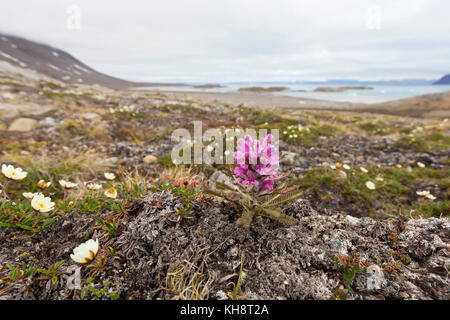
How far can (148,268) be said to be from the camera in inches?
79.9

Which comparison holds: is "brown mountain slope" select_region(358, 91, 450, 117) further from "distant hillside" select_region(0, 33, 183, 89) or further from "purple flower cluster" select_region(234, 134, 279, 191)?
"distant hillside" select_region(0, 33, 183, 89)

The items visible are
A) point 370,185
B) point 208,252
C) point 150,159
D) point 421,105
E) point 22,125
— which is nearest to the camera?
point 208,252

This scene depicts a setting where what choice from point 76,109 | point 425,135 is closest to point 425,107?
point 425,135

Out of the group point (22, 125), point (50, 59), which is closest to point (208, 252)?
point (22, 125)

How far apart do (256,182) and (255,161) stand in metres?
0.22

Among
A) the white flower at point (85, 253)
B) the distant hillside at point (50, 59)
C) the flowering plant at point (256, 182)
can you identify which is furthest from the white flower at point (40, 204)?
the distant hillside at point (50, 59)

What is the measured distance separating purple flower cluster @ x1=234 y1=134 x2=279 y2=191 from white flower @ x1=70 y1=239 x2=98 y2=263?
1.55 meters

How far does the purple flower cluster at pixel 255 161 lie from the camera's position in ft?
7.16

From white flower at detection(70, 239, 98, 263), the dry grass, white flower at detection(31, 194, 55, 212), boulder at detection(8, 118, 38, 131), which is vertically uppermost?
boulder at detection(8, 118, 38, 131)

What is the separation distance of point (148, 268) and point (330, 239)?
1870mm

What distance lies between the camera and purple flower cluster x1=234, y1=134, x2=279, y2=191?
7.16ft

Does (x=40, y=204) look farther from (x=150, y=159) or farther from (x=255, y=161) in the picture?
(x=150, y=159)

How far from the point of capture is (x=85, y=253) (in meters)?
2.00

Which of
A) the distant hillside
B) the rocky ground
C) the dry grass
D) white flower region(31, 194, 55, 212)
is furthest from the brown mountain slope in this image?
the distant hillside
